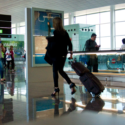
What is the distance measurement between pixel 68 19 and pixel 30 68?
81.3 ft

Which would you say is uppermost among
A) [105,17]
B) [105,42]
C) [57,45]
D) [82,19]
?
[82,19]

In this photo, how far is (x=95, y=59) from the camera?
24.7 ft

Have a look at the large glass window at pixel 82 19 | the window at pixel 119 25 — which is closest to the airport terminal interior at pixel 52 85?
the window at pixel 119 25

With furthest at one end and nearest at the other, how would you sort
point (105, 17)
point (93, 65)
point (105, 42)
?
point (105, 42) → point (105, 17) → point (93, 65)

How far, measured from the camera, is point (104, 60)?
7.42 m

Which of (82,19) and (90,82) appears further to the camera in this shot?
(82,19)

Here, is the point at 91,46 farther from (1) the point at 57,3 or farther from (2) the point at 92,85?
(1) the point at 57,3

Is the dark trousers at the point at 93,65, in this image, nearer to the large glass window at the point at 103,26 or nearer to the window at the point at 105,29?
the large glass window at the point at 103,26

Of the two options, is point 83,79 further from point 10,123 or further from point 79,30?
point 79,30

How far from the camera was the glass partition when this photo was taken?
23.1 ft

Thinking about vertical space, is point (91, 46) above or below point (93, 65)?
above

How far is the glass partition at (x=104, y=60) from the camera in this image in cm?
705

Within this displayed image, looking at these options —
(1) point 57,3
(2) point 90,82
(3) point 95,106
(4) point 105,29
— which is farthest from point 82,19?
(3) point 95,106

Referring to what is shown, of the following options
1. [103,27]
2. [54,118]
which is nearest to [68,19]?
[103,27]
